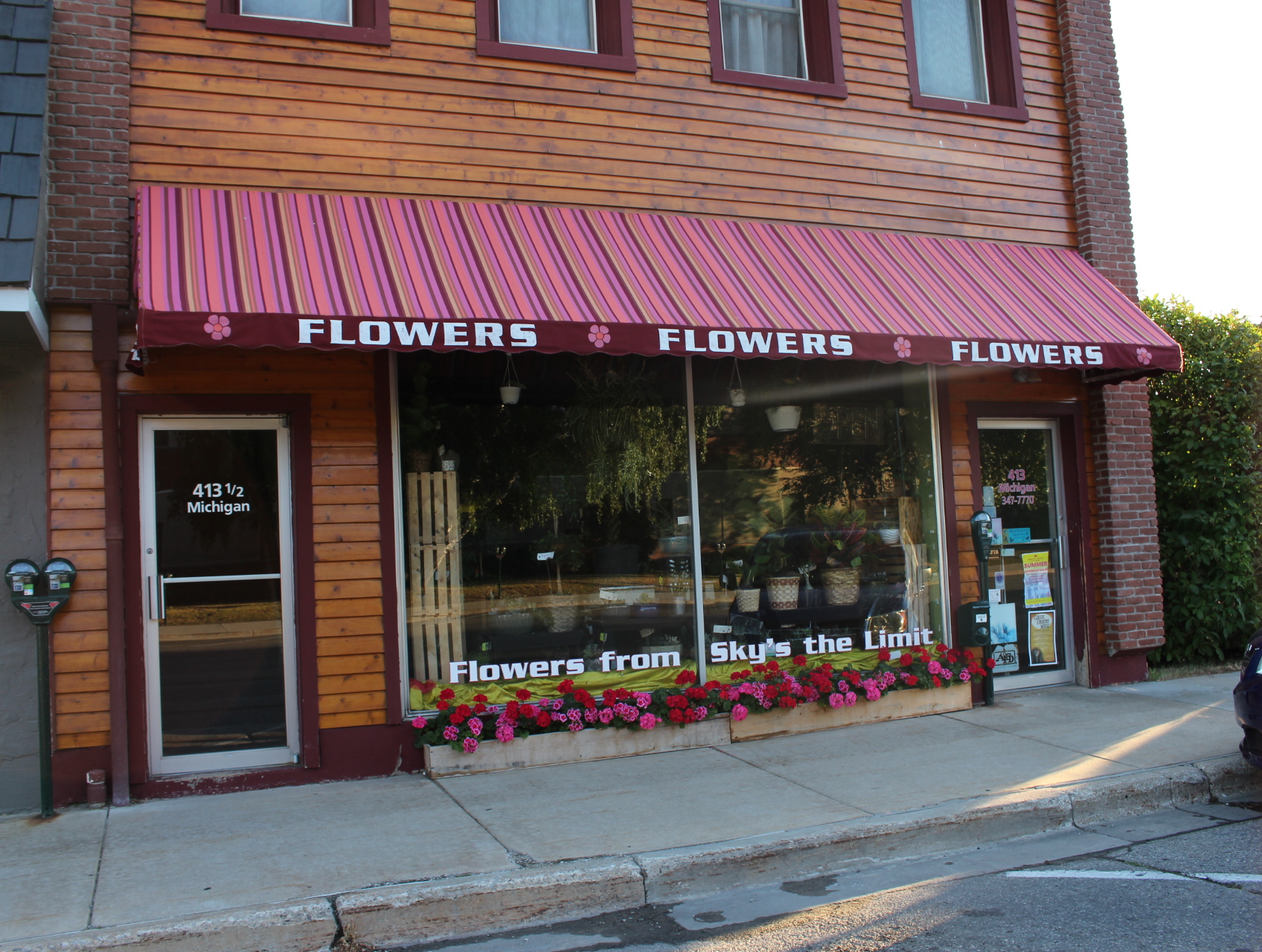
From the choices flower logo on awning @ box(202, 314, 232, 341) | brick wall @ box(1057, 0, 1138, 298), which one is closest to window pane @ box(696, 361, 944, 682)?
brick wall @ box(1057, 0, 1138, 298)

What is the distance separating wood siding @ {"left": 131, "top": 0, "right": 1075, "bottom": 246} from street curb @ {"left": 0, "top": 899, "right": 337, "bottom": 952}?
4.51m

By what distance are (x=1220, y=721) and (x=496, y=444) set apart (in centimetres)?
557

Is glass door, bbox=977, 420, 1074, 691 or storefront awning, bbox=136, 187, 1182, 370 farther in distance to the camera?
glass door, bbox=977, 420, 1074, 691

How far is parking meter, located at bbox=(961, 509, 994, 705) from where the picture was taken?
8070 millimetres

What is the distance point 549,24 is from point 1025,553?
5.83 meters

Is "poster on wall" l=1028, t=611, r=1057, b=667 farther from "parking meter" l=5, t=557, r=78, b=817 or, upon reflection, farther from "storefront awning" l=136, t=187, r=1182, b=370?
"parking meter" l=5, t=557, r=78, b=817

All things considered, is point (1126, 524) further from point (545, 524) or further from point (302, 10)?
point (302, 10)

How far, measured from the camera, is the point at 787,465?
8000 millimetres

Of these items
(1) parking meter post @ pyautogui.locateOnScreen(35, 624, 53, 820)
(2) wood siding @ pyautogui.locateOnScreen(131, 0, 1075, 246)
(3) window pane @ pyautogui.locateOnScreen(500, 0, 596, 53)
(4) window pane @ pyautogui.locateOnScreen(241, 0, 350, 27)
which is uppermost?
(3) window pane @ pyautogui.locateOnScreen(500, 0, 596, 53)

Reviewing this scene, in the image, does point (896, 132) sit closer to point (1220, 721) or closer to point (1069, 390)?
point (1069, 390)

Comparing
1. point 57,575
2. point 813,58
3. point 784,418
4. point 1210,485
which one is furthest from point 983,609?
point 57,575

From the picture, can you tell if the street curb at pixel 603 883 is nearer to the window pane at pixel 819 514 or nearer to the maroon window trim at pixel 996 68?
the window pane at pixel 819 514

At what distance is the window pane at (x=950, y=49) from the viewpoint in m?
8.88

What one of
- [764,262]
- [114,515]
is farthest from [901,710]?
[114,515]
